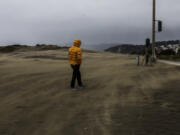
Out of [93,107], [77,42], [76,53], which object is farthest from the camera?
[77,42]

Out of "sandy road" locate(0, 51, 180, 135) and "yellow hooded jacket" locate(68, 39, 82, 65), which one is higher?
"yellow hooded jacket" locate(68, 39, 82, 65)

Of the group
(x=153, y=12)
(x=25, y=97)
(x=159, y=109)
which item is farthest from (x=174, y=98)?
(x=153, y=12)

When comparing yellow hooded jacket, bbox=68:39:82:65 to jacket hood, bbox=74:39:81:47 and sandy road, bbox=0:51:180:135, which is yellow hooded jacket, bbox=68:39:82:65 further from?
sandy road, bbox=0:51:180:135

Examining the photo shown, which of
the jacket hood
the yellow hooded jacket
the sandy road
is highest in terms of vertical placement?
the jacket hood

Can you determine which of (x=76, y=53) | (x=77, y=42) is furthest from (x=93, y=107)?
(x=77, y=42)

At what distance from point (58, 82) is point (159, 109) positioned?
5.80m

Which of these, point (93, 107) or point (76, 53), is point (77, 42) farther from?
A: point (93, 107)

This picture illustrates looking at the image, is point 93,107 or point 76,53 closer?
point 93,107

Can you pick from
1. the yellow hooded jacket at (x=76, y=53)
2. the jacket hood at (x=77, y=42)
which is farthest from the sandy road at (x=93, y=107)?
the jacket hood at (x=77, y=42)

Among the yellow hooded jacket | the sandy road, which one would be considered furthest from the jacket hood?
the sandy road

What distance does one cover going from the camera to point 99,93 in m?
8.84

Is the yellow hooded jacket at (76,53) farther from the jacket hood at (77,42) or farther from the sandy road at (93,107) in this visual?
the sandy road at (93,107)

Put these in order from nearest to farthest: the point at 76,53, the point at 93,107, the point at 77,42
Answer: the point at 93,107
the point at 76,53
the point at 77,42

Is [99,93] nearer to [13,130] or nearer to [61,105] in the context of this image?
[61,105]
